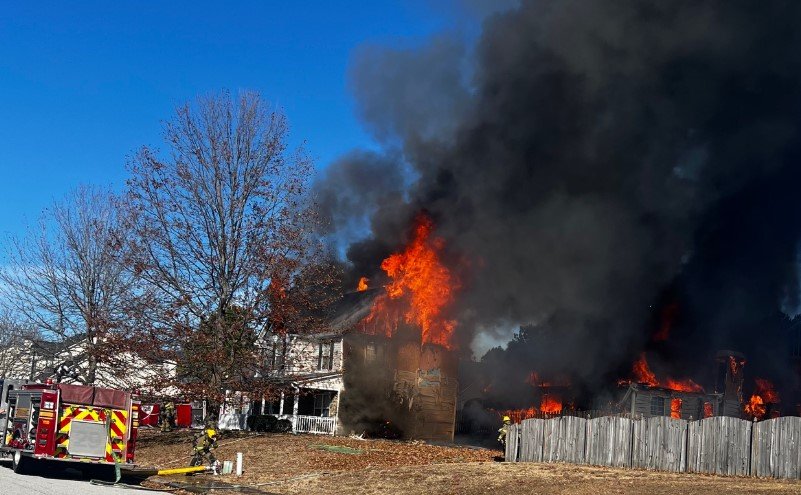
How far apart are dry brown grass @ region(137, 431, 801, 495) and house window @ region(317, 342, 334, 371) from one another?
31.0 ft

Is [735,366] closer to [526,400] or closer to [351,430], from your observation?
[526,400]

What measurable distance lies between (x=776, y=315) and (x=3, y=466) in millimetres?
40351

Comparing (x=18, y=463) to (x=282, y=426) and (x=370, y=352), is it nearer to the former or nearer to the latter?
(x=282, y=426)

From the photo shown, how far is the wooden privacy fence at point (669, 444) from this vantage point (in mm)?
17406

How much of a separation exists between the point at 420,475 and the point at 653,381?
22.4m

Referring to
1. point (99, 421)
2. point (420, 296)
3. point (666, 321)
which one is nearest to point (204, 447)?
point (99, 421)

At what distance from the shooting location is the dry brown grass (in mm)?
16109

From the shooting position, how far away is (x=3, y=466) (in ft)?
70.7

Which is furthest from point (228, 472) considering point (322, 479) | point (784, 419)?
point (784, 419)

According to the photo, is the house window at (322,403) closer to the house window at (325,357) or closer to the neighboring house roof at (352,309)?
the house window at (325,357)

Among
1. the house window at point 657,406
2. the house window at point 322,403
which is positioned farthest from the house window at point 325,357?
the house window at point 657,406

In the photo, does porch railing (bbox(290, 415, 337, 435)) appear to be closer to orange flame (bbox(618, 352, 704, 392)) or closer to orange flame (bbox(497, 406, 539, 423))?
orange flame (bbox(497, 406, 539, 423))

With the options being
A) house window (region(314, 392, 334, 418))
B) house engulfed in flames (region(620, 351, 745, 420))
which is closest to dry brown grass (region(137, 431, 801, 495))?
house window (region(314, 392, 334, 418))

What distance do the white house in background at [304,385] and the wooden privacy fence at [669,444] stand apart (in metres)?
9.46
